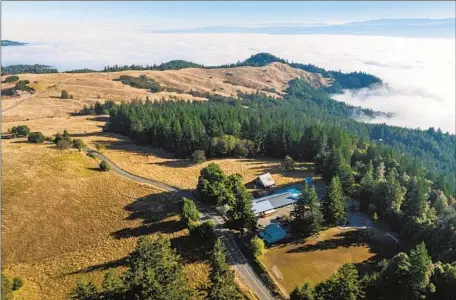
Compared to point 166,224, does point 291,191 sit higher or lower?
higher

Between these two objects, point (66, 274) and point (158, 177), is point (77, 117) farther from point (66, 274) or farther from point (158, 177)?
point (66, 274)

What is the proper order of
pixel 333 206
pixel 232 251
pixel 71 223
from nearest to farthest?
pixel 232 251 < pixel 333 206 < pixel 71 223

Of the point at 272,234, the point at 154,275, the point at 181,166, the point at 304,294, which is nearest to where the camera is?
the point at 154,275

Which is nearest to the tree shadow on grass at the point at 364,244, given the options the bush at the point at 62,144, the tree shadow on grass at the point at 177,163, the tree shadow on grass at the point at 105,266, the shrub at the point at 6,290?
the tree shadow on grass at the point at 105,266

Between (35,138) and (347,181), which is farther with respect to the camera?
(35,138)

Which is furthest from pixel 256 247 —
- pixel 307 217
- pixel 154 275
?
pixel 154 275

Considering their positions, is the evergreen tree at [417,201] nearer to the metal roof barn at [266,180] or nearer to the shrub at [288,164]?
the metal roof barn at [266,180]

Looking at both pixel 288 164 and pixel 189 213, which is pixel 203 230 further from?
pixel 288 164

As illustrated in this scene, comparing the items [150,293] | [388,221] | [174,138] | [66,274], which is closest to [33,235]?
[66,274]
